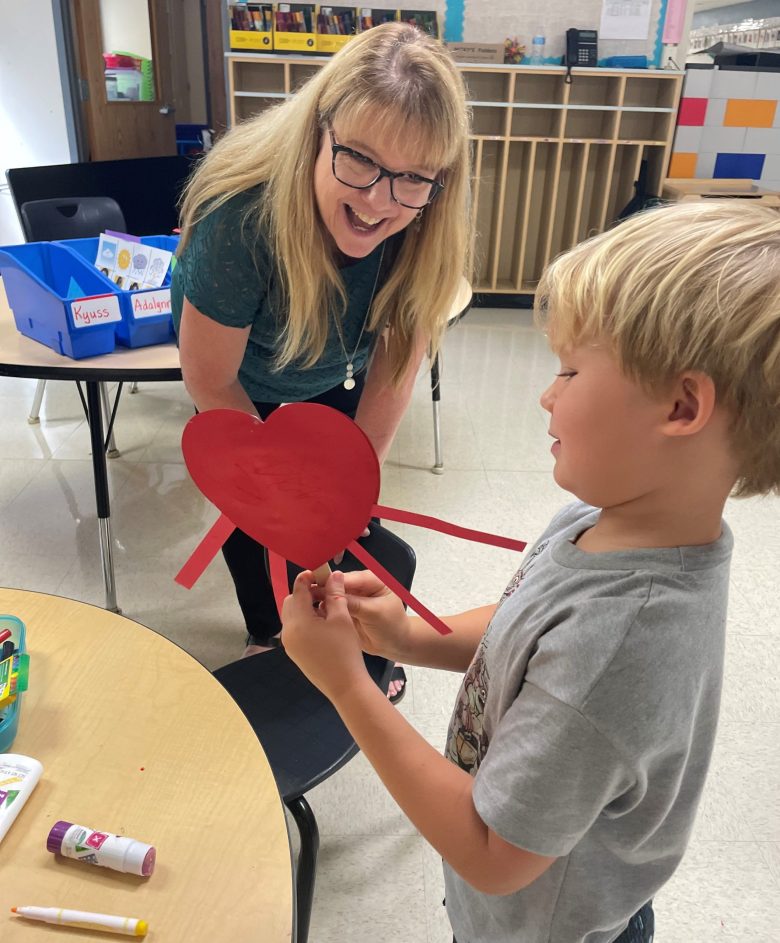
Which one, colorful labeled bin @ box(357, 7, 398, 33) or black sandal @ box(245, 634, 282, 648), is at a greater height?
colorful labeled bin @ box(357, 7, 398, 33)

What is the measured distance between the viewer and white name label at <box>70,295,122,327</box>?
1854 mm

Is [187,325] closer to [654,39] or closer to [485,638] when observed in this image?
[485,638]

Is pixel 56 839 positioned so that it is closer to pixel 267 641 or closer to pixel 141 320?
pixel 267 641

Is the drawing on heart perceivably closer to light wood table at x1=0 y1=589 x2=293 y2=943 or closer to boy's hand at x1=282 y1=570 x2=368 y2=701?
boy's hand at x1=282 y1=570 x2=368 y2=701

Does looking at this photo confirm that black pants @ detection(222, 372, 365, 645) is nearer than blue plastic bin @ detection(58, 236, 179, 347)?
Yes

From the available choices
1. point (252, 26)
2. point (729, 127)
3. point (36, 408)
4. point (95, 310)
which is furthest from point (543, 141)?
point (95, 310)

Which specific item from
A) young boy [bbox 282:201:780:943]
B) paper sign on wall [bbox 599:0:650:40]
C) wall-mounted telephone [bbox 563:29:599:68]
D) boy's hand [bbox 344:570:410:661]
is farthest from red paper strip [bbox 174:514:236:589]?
paper sign on wall [bbox 599:0:650:40]

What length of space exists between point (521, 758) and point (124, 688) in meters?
0.51

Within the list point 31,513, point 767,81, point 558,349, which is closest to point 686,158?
point 767,81

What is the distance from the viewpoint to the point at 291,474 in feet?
2.17

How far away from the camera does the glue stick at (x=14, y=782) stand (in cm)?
74

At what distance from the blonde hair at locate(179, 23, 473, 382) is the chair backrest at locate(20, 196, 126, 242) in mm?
1748

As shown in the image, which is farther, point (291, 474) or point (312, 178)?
point (312, 178)

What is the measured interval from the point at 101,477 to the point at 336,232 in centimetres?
107
